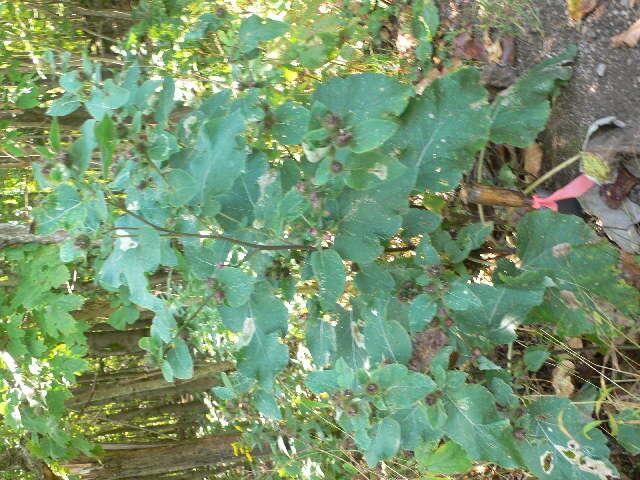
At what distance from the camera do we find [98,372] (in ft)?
13.1

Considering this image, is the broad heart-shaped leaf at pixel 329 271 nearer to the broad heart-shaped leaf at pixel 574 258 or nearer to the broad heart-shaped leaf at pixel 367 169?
the broad heart-shaped leaf at pixel 367 169

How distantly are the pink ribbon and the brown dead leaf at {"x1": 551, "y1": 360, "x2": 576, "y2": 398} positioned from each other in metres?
0.49

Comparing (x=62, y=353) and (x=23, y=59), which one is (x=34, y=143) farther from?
(x=62, y=353)

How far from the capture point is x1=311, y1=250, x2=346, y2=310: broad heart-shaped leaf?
5.17 feet

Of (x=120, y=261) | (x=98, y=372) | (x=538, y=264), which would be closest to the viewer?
(x=120, y=261)

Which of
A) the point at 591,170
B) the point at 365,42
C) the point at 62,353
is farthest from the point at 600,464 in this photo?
the point at 62,353

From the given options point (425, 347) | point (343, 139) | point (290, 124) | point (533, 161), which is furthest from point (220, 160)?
point (533, 161)

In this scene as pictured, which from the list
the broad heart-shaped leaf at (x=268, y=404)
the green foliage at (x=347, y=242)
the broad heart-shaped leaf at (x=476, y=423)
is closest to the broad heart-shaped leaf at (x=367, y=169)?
the green foliage at (x=347, y=242)

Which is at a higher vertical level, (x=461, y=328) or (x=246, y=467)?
(x=461, y=328)

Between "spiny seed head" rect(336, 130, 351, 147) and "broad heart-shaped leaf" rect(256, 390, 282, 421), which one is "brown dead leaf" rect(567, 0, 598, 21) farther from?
"broad heart-shaped leaf" rect(256, 390, 282, 421)

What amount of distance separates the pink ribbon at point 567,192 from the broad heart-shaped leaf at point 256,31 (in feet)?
3.05

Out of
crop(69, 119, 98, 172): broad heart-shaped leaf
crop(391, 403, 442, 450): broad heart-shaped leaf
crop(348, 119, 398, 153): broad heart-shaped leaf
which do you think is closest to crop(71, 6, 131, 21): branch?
crop(69, 119, 98, 172): broad heart-shaped leaf

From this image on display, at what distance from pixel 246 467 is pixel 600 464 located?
2.72 metres

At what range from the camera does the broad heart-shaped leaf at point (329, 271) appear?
1577 mm
